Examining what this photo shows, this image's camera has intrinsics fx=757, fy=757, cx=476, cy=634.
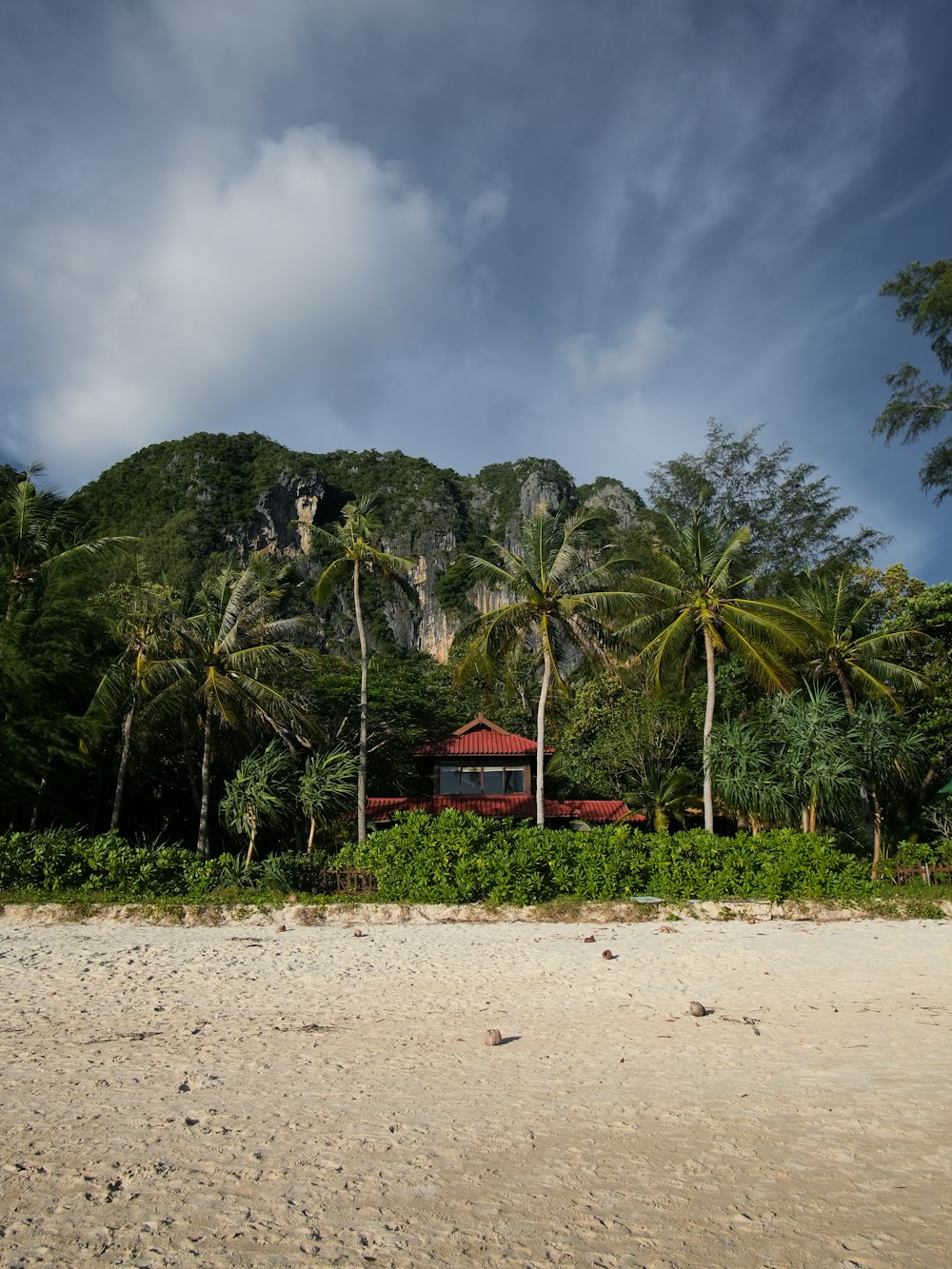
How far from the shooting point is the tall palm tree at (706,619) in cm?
1748

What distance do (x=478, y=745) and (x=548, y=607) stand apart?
8.10 meters

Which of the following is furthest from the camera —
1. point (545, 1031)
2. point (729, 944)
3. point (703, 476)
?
point (703, 476)

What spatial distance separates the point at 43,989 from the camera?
297 inches

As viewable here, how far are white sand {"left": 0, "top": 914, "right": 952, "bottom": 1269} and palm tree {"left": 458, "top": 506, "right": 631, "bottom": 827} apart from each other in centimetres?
1025

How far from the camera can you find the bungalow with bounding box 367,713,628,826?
2412 centimetres

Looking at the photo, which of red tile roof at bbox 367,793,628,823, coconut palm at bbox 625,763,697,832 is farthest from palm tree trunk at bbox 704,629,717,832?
coconut palm at bbox 625,763,697,832

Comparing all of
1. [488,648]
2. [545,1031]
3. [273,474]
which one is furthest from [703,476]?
[273,474]

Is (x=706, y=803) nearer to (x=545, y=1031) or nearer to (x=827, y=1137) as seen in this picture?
(x=545, y=1031)

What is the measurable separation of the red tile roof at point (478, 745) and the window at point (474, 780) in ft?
1.89

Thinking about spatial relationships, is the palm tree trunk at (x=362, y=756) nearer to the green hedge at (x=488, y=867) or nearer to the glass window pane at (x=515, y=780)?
the green hedge at (x=488, y=867)

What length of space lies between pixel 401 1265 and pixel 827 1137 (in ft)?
8.22

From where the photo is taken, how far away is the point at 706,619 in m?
18.2

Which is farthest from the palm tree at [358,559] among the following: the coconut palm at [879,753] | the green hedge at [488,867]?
the coconut palm at [879,753]

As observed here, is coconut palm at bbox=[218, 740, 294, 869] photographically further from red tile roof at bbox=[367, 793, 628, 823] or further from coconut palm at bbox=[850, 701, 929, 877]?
coconut palm at bbox=[850, 701, 929, 877]
